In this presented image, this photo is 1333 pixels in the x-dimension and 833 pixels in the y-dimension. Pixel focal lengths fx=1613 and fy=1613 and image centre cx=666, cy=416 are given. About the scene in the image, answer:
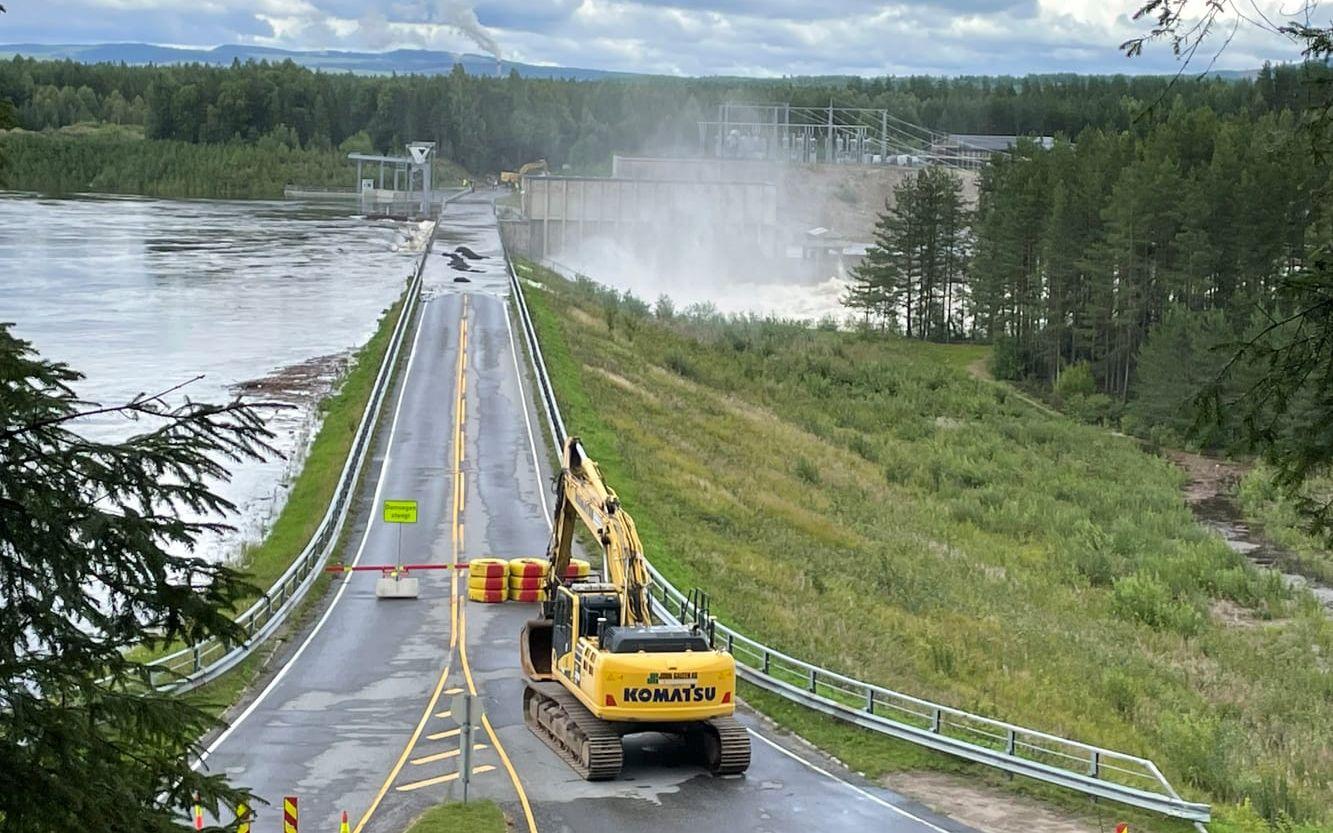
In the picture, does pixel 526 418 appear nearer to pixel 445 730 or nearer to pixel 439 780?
pixel 445 730

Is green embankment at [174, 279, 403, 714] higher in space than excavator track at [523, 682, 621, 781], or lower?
lower

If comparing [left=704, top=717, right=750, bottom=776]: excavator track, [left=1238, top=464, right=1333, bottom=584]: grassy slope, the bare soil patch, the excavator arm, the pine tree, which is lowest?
[left=1238, top=464, right=1333, bottom=584]: grassy slope

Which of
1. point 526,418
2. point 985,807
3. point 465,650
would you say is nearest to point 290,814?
point 985,807

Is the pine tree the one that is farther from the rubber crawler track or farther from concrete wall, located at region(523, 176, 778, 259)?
concrete wall, located at region(523, 176, 778, 259)

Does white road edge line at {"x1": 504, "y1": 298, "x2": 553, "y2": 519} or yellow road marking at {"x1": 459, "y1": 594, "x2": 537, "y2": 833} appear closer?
yellow road marking at {"x1": 459, "y1": 594, "x2": 537, "y2": 833}

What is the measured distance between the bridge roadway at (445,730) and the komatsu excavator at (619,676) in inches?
20.5

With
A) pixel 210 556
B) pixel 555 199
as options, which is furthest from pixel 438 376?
pixel 555 199

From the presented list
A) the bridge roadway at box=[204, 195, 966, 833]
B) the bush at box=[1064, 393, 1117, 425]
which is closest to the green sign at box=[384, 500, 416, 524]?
the bridge roadway at box=[204, 195, 966, 833]

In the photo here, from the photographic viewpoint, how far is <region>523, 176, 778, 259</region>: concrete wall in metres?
149

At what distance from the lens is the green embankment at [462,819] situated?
19.9 meters

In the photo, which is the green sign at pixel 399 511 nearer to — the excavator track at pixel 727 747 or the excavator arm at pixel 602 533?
the excavator arm at pixel 602 533

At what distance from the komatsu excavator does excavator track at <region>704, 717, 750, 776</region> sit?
Result: 0.05ft

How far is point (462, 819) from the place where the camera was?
66.5ft

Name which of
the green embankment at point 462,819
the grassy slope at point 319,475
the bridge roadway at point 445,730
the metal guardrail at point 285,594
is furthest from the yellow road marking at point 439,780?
the grassy slope at point 319,475
